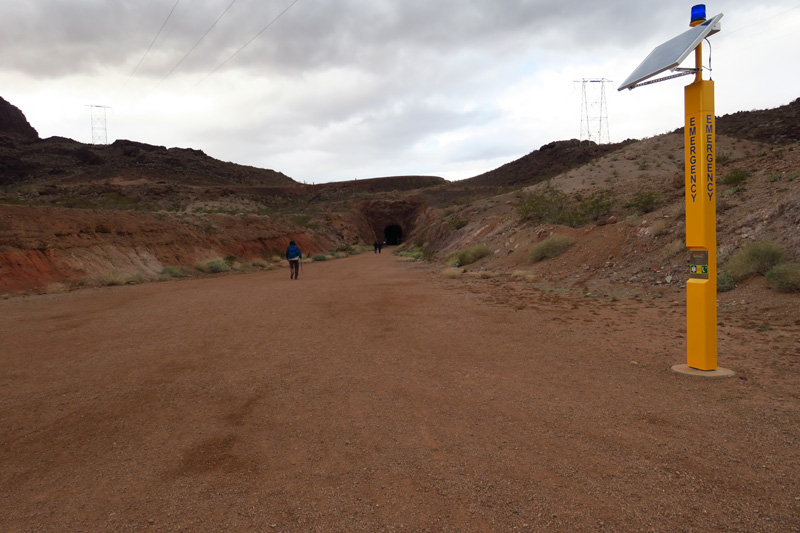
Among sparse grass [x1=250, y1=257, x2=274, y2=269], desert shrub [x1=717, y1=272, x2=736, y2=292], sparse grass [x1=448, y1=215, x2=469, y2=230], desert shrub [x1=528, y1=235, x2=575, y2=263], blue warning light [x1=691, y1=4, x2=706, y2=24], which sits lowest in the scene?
desert shrub [x1=717, y1=272, x2=736, y2=292]

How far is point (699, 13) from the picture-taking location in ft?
17.3

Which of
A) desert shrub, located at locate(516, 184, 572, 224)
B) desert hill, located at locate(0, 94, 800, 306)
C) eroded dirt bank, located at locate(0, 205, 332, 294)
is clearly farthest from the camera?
desert shrub, located at locate(516, 184, 572, 224)

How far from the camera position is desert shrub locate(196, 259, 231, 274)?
2395cm

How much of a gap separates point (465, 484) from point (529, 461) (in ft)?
1.93

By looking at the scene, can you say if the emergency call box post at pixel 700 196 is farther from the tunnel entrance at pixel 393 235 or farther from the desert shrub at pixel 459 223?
the tunnel entrance at pixel 393 235

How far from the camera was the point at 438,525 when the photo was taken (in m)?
2.74

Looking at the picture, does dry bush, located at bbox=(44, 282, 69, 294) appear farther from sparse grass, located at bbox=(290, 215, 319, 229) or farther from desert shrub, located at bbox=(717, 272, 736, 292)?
sparse grass, located at bbox=(290, 215, 319, 229)

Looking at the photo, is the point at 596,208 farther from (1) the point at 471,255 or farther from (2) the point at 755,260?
(2) the point at 755,260

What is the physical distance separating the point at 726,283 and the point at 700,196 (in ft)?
18.6

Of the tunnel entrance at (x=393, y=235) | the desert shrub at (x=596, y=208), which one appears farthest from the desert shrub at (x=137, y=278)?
the tunnel entrance at (x=393, y=235)

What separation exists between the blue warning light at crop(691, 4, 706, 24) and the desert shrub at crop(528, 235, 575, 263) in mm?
11888

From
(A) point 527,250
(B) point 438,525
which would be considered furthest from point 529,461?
(A) point 527,250

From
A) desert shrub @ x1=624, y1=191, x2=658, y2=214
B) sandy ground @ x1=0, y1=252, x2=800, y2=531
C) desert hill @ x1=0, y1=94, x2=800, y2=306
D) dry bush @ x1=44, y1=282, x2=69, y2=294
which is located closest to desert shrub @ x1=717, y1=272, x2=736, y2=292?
desert hill @ x1=0, y1=94, x2=800, y2=306

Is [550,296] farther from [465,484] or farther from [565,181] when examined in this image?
[565,181]
